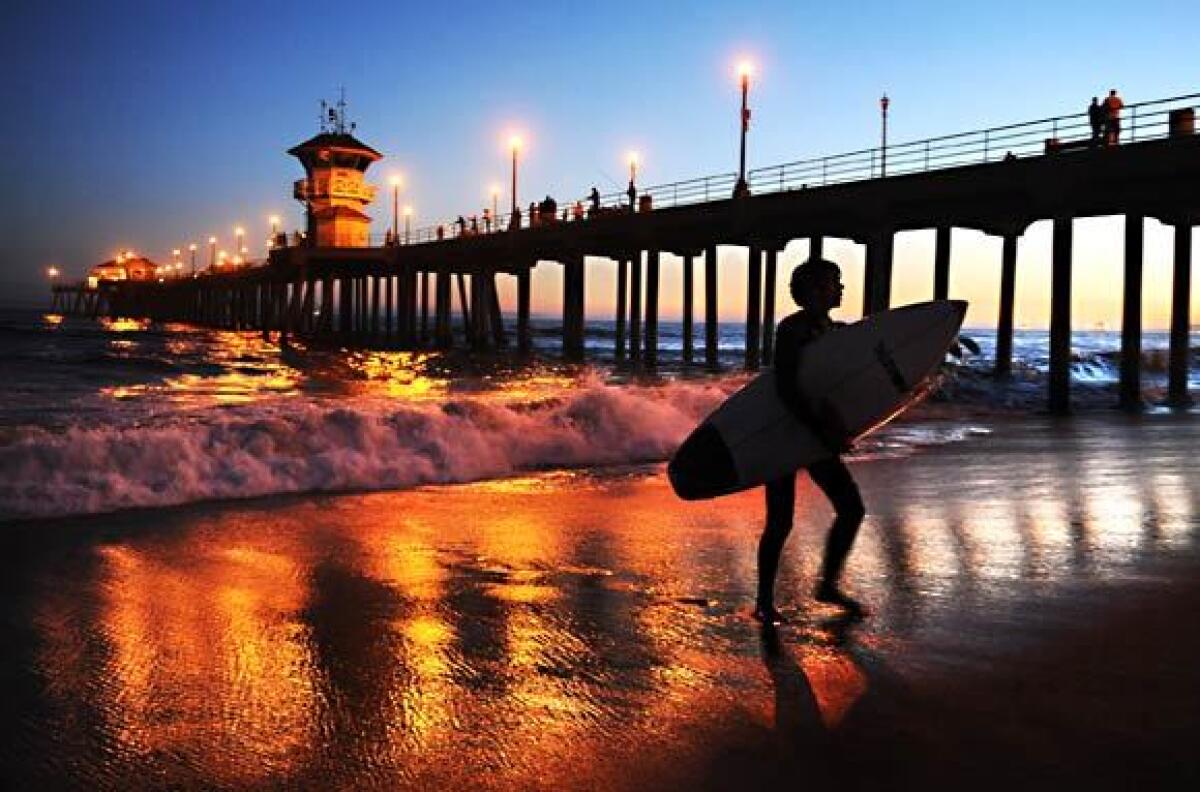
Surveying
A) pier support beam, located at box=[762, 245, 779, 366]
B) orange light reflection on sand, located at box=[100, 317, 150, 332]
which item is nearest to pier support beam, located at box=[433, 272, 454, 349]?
pier support beam, located at box=[762, 245, 779, 366]

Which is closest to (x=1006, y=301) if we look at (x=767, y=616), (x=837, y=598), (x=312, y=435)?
(x=312, y=435)

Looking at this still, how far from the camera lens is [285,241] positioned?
66.9 m

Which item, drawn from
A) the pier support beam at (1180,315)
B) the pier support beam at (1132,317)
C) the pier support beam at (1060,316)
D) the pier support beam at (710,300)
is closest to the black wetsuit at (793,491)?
the pier support beam at (1060,316)

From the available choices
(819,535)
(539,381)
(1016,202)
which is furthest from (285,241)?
(819,535)

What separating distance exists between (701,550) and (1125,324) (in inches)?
846

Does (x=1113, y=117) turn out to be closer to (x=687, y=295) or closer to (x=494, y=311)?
(x=687, y=295)

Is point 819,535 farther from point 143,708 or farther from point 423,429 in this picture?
point 423,429

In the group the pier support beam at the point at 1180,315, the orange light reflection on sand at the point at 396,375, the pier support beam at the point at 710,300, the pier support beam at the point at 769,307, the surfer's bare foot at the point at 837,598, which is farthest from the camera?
the pier support beam at the point at 710,300

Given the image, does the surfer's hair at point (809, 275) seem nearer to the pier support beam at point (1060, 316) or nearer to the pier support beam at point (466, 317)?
the pier support beam at point (1060, 316)

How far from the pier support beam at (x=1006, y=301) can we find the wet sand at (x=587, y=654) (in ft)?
71.9

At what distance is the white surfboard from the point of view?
4.80m

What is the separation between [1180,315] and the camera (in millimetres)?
23562

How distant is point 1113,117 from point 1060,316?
4.46 metres

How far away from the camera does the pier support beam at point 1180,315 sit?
927 inches
